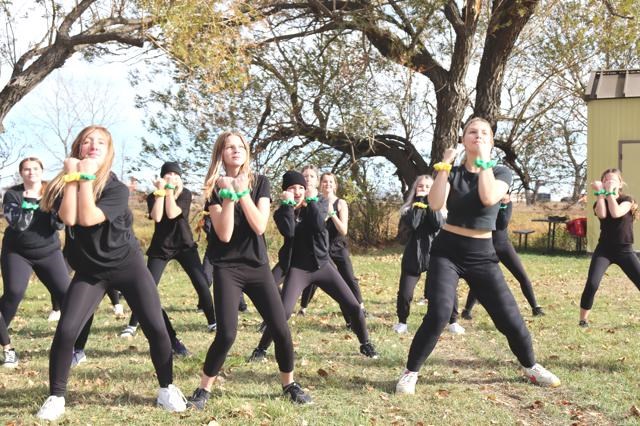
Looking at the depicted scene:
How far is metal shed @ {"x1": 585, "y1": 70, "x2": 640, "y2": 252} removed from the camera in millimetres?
18578

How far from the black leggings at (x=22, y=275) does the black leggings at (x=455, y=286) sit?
3.21 meters

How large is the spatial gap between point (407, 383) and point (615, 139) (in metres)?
15.8

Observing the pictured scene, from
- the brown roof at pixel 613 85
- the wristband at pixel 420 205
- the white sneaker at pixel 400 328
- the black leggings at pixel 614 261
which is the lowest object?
the white sneaker at pixel 400 328

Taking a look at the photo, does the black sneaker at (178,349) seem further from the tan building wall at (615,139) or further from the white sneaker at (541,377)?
the tan building wall at (615,139)

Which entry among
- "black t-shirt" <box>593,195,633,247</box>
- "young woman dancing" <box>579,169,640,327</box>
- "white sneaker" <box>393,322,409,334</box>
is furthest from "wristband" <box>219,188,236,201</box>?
"black t-shirt" <box>593,195,633,247</box>

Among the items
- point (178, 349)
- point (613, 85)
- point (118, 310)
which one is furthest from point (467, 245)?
point (613, 85)

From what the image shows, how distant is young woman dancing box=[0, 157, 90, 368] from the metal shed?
15.9m

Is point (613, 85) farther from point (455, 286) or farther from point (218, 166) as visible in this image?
point (218, 166)

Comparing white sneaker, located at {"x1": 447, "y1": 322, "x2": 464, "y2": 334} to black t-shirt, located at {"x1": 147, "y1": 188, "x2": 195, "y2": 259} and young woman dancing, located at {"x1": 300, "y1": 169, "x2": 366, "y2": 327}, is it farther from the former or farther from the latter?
black t-shirt, located at {"x1": 147, "y1": 188, "x2": 195, "y2": 259}

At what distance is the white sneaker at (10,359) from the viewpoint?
603 cm

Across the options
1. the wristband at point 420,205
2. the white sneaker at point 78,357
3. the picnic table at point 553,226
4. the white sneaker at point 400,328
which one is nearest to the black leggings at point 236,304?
the white sneaker at point 78,357

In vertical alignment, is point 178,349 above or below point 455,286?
below

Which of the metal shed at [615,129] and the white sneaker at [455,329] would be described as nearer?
the white sneaker at [455,329]

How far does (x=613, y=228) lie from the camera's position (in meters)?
7.73
